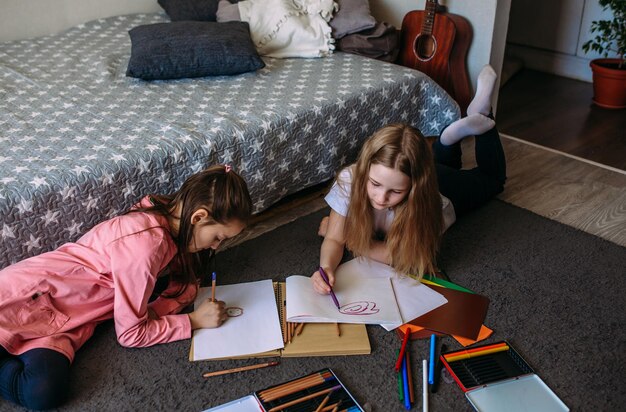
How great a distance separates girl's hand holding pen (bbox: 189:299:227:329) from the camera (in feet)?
4.55

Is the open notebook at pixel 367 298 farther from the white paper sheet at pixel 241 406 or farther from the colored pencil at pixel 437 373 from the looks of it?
the white paper sheet at pixel 241 406

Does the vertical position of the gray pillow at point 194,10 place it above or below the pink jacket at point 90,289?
above

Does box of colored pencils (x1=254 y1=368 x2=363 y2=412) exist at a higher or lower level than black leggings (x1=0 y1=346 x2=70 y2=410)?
lower

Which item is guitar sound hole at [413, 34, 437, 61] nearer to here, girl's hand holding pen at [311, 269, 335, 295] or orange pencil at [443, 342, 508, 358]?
girl's hand holding pen at [311, 269, 335, 295]

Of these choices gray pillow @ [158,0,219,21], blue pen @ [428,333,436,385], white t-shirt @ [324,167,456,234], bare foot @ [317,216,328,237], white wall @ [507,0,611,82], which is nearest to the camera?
blue pen @ [428,333,436,385]

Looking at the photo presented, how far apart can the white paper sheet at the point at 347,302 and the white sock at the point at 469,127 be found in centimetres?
63

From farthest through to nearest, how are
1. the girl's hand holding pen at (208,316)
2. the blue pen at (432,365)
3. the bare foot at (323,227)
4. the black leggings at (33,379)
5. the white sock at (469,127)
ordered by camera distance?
the white sock at (469,127) < the bare foot at (323,227) < the girl's hand holding pen at (208,316) < the blue pen at (432,365) < the black leggings at (33,379)

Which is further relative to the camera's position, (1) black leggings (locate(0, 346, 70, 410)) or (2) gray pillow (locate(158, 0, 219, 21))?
(2) gray pillow (locate(158, 0, 219, 21))

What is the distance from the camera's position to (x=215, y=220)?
1.32 meters

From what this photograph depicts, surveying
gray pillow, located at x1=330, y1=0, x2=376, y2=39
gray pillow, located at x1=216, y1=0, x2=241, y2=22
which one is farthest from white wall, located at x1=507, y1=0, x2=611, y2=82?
gray pillow, located at x1=216, y1=0, x2=241, y2=22

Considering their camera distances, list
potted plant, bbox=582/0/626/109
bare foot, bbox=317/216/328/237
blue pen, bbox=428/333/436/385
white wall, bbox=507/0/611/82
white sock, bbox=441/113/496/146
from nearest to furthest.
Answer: blue pen, bbox=428/333/436/385, bare foot, bbox=317/216/328/237, white sock, bbox=441/113/496/146, potted plant, bbox=582/0/626/109, white wall, bbox=507/0/611/82

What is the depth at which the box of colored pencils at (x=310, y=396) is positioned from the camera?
120 cm

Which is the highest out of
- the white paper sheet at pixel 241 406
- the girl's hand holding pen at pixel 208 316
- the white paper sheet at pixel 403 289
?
the girl's hand holding pen at pixel 208 316

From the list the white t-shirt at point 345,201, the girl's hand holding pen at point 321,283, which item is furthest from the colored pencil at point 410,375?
the white t-shirt at point 345,201
